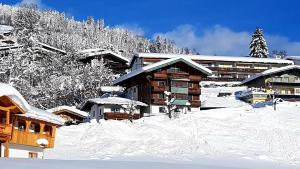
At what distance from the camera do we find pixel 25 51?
83062 mm

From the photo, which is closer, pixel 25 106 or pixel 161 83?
pixel 25 106

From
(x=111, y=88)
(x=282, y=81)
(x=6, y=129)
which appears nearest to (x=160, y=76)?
(x=111, y=88)

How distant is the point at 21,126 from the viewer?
28250 mm

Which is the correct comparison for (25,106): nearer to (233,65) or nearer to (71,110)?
(71,110)

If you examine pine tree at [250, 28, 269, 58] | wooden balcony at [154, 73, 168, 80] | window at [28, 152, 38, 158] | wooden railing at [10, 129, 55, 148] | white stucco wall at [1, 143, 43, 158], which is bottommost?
window at [28, 152, 38, 158]

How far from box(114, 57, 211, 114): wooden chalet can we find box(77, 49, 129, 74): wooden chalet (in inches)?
1091

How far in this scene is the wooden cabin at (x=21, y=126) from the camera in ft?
83.1

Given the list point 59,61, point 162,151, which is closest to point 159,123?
point 162,151

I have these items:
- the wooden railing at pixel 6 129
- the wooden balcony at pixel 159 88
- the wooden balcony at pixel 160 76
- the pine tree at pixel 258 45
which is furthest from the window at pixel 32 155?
the pine tree at pixel 258 45

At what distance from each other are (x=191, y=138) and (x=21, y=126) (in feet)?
42.9

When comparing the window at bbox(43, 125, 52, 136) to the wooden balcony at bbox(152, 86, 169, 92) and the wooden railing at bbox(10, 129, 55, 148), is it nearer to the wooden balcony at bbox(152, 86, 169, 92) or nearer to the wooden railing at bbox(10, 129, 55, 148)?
the wooden railing at bbox(10, 129, 55, 148)

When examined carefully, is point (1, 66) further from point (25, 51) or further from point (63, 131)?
point (63, 131)

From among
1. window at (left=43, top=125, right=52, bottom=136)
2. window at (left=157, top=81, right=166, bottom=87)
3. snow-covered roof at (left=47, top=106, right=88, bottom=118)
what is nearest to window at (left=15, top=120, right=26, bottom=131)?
window at (left=43, top=125, right=52, bottom=136)

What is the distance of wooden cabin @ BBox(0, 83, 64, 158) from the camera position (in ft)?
83.1
